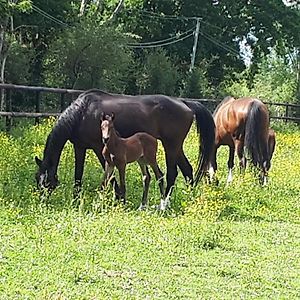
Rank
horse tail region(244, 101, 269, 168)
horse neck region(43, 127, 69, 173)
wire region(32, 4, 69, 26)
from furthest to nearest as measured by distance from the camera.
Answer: wire region(32, 4, 69, 26), horse tail region(244, 101, 269, 168), horse neck region(43, 127, 69, 173)

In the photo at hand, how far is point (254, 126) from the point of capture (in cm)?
999

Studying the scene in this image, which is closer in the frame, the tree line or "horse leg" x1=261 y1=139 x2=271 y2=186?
"horse leg" x1=261 y1=139 x2=271 y2=186

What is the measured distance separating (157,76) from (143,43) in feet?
21.8

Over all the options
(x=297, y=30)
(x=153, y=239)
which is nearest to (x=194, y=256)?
(x=153, y=239)

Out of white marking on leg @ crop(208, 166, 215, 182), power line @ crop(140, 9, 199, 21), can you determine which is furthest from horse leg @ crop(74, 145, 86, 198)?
power line @ crop(140, 9, 199, 21)

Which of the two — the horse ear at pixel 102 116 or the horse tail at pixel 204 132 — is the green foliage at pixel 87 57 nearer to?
the horse tail at pixel 204 132

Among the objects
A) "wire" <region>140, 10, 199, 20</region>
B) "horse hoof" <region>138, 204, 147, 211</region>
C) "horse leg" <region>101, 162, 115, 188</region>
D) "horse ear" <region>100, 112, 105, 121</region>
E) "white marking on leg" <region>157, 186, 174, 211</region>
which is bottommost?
"horse hoof" <region>138, 204, 147, 211</region>

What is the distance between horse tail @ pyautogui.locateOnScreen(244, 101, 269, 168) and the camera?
9.92m

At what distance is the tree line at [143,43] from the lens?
27.0 metres

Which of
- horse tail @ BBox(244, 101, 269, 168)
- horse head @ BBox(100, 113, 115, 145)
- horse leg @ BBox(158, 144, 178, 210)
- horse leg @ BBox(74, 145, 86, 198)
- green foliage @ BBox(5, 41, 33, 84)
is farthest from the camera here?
green foliage @ BBox(5, 41, 33, 84)

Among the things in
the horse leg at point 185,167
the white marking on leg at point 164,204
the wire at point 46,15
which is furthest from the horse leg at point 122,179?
the wire at point 46,15

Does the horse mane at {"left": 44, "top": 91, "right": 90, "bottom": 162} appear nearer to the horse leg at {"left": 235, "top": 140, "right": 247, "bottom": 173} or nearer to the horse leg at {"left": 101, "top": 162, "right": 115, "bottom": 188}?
the horse leg at {"left": 101, "top": 162, "right": 115, "bottom": 188}

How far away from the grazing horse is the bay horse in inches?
55.3

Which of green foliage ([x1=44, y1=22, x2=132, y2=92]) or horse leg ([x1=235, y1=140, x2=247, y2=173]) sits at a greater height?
green foliage ([x1=44, y1=22, x2=132, y2=92])
